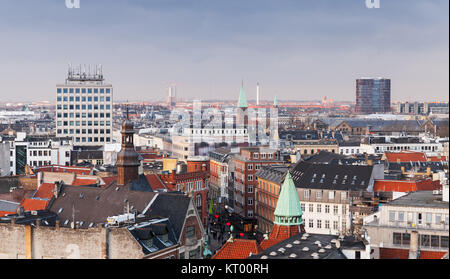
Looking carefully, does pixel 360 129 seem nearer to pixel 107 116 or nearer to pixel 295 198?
pixel 107 116

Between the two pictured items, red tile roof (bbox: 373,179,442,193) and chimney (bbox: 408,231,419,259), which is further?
red tile roof (bbox: 373,179,442,193)

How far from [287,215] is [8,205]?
88.4ft

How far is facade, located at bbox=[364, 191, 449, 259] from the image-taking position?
3634 centimetres

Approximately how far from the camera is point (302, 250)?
117 feet

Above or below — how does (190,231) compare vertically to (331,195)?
above

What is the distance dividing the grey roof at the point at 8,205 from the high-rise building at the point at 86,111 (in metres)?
68.1

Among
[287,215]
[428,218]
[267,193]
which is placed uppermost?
[428,218]

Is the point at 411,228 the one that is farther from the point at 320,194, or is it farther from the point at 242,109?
the point at 242,109

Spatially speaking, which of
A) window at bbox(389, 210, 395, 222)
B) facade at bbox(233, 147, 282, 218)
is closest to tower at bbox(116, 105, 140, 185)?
window at bbox(389, 210, 395, 222)

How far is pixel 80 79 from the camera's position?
13238 centimetres

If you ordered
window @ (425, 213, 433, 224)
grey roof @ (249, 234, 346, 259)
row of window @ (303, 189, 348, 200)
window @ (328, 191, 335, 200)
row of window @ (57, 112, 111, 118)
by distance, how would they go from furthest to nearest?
row of window @ (57, 112, 111, 118), window @ (328, 191, 335, 200), row of window @ (303, 189, 348, 200), window @ (425, 213, 433, 224), grey roof @ (249, 234, 346, 259)

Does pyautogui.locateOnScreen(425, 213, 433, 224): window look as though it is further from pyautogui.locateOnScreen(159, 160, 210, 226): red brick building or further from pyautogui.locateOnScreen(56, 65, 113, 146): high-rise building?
pyautogui.locateOnScreen(56, 65, 113, 146): high-rise building

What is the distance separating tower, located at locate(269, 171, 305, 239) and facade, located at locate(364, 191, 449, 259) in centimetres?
532

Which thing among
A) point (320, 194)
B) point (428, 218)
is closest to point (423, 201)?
point (428, 218)
